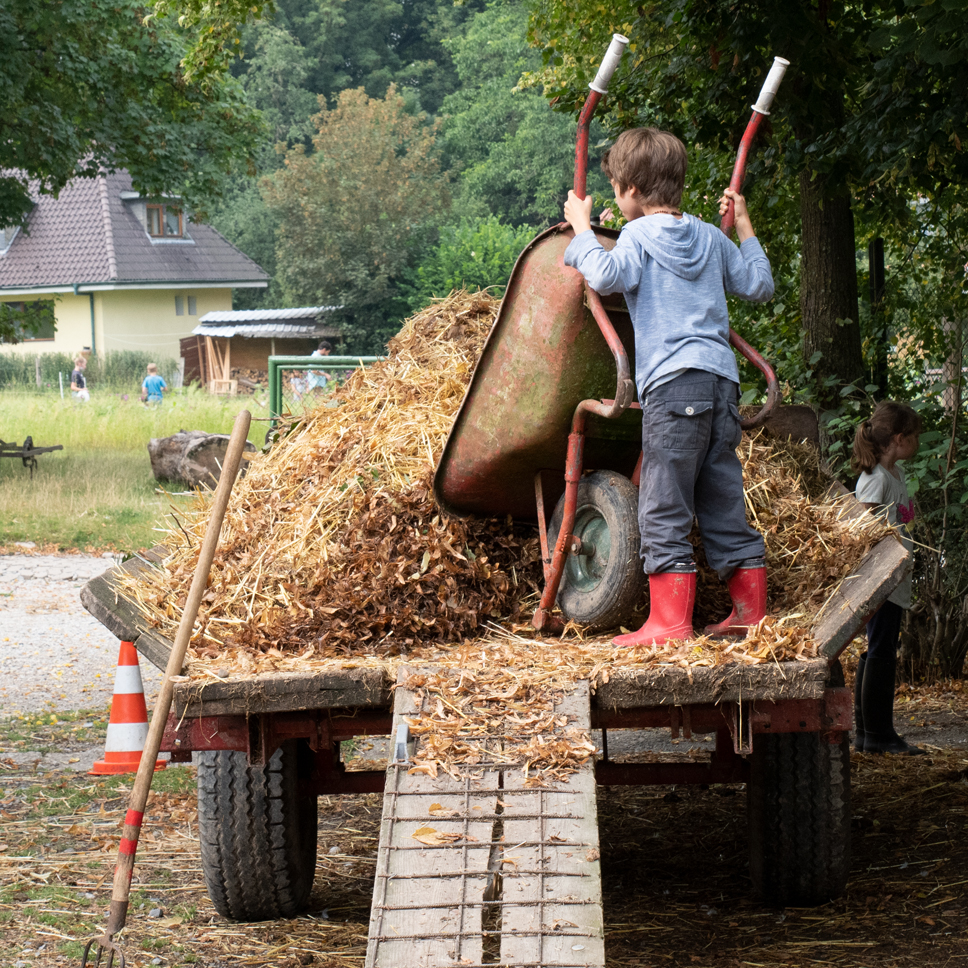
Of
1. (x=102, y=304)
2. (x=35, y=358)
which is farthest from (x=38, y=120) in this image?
(x=102, y=304)

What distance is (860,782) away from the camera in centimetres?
536

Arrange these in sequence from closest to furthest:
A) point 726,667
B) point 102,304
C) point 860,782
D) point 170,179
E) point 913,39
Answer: point 726,667
point 913,39
point 860,782
point 170,179
point 102,304

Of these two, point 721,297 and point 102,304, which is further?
point 102,304

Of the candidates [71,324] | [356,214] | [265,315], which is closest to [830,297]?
[356,214]

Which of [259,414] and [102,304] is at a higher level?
[102,304]

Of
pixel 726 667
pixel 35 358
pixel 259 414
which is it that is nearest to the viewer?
pixel 726 667

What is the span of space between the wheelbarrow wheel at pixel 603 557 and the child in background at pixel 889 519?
1652mm

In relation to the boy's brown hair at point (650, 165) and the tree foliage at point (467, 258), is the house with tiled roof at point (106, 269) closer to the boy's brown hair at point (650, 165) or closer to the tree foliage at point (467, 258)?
the tree foliage at point (467, 258)

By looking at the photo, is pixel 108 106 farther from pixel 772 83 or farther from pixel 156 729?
pixel 156 729

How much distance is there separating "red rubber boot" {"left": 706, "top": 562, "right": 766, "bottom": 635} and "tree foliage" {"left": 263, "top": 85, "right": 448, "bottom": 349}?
3916 centimetres

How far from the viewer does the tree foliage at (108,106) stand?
1354 centimetres

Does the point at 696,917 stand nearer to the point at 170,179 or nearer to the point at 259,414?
the point at 170,179

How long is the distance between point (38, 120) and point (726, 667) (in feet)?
43.9

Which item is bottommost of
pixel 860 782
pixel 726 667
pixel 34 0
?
pixel 860 782
